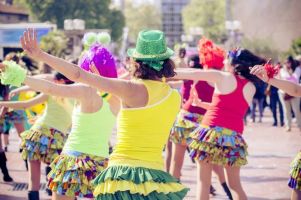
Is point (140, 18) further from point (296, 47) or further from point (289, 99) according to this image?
point (289, 99)

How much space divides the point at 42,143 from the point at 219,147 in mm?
1964

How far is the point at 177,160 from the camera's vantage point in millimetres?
8523

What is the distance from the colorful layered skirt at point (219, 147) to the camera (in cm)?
673

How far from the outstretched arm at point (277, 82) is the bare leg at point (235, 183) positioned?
1.17 metres

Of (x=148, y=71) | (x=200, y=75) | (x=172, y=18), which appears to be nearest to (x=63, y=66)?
(x=148, y=71)

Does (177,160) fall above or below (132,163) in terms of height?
below

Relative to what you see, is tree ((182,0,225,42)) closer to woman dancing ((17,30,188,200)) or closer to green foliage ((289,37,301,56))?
green foliage ((289,37,301,56))

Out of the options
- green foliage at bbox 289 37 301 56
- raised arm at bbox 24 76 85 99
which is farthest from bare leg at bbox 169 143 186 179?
green foliage at bbox 289 37 301 56

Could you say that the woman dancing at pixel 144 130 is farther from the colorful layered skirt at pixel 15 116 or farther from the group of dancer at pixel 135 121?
the colorful layered skirt at pixel 15 116

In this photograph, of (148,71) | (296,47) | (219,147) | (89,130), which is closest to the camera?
(148,71)

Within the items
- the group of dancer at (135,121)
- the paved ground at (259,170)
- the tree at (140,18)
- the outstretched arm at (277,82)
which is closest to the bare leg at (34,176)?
A: the group of dancer at (135,121)

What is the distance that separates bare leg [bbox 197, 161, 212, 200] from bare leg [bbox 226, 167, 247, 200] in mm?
208

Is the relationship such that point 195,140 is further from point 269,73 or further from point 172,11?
point 172,11

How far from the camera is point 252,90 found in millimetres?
6816
